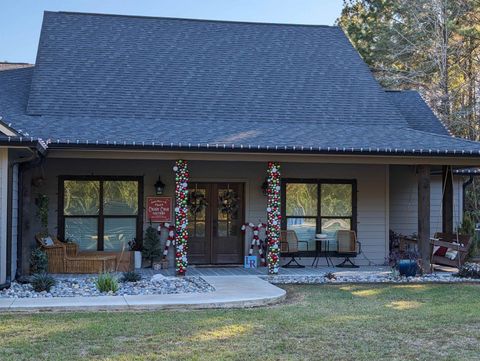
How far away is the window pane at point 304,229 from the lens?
1477 cm

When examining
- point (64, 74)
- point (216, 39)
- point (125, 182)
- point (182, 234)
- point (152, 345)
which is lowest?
point (152, 345)

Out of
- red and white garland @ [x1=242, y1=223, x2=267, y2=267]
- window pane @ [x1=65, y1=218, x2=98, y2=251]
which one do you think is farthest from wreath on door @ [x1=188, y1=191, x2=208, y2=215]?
window pane @ [x1=65, y1=218, x2=98, y2=251]

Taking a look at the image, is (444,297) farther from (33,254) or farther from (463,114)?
(463,114)

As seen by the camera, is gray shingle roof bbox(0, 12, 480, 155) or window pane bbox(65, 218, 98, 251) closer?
gray shingle roof bbox(0, 12, 480, 155)

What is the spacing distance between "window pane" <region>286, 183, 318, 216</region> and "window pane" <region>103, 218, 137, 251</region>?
3.42m

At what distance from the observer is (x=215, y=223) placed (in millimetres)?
14742

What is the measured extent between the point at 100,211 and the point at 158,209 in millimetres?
1206

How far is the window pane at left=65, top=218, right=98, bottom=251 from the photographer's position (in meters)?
13.9

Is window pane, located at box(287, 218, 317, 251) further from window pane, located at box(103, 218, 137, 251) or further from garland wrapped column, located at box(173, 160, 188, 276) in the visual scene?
window pane, located at box(103, 218, 137, 251)

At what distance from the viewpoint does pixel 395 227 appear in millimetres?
16312

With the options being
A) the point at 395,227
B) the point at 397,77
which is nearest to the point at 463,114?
the point at 397,77

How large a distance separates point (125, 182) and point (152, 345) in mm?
7828

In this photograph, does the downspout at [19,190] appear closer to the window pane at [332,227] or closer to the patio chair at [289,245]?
the patio chair at [289,245]

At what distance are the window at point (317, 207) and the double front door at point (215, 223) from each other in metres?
1.06
